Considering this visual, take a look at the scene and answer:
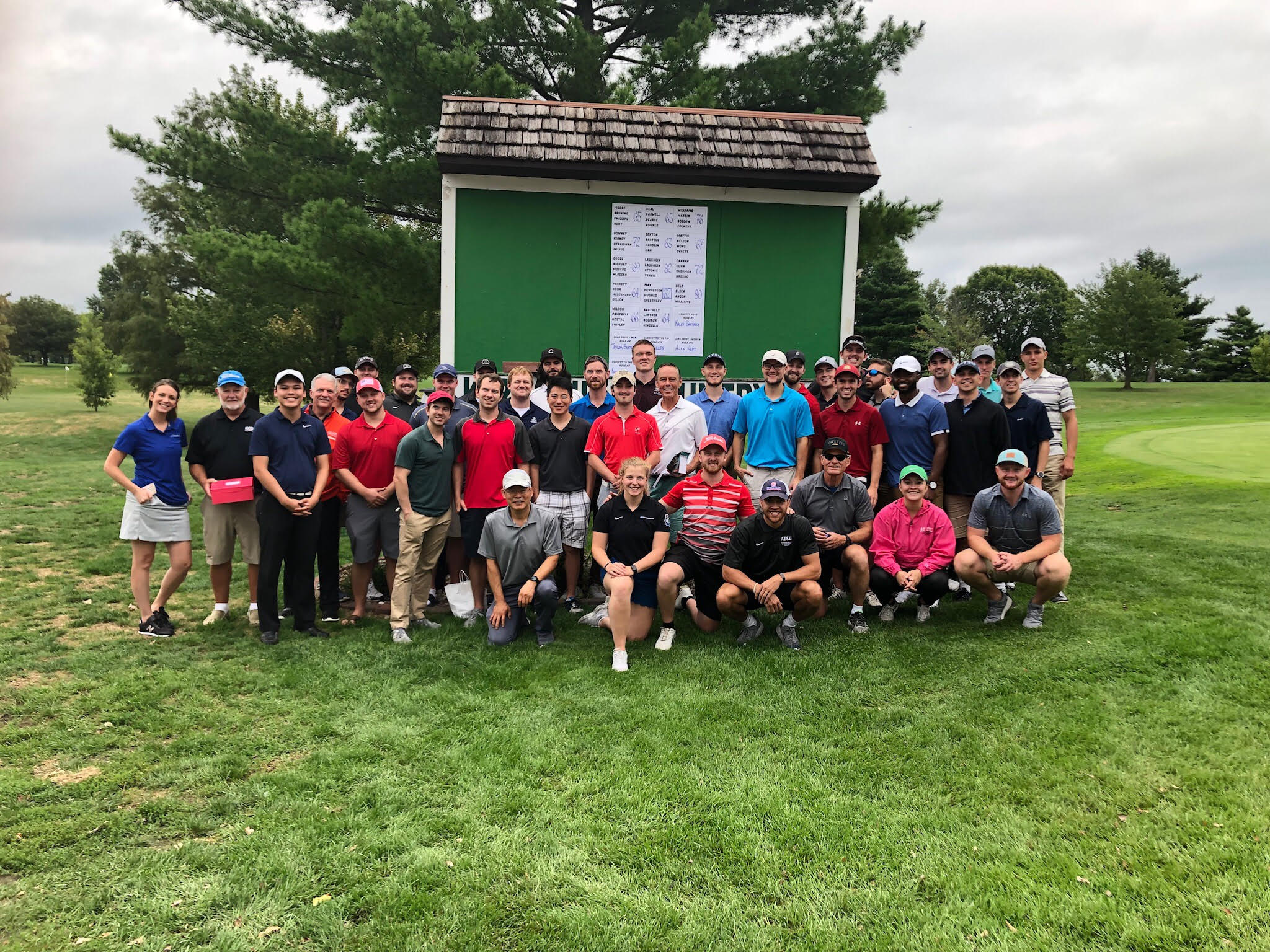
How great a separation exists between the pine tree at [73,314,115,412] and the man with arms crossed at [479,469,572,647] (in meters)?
31.5

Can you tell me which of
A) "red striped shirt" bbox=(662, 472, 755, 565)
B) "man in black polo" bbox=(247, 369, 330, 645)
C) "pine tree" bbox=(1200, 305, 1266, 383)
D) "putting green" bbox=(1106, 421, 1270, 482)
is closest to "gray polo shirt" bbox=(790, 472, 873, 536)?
"red striped shirt" bbox=(662, 472, 755, 565)

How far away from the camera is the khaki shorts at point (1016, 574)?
6.04 metres

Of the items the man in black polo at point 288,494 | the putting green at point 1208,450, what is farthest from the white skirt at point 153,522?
the putting green at point 1208,450

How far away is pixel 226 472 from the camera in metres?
6.16

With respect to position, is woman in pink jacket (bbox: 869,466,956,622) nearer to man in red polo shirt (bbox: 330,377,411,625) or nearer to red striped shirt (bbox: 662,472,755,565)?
red striped shirt (bbox: 662,472,755,565)

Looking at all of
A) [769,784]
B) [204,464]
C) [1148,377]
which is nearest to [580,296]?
[204,464]

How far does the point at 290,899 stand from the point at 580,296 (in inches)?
277

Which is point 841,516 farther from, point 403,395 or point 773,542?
point 403,395

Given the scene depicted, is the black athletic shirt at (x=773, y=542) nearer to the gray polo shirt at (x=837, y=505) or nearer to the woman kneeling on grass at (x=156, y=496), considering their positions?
the gray polo shirt at (x=837, y=505)

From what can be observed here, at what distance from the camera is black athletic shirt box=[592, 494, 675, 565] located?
19.9 feet

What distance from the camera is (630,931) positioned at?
2928 millimetres

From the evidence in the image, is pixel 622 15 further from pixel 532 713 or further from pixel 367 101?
pixel 532 713

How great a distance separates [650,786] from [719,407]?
3.88 meters

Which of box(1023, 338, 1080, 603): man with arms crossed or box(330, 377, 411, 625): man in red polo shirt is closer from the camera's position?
box(330, 377, 411, 625): man in red polo shirt
